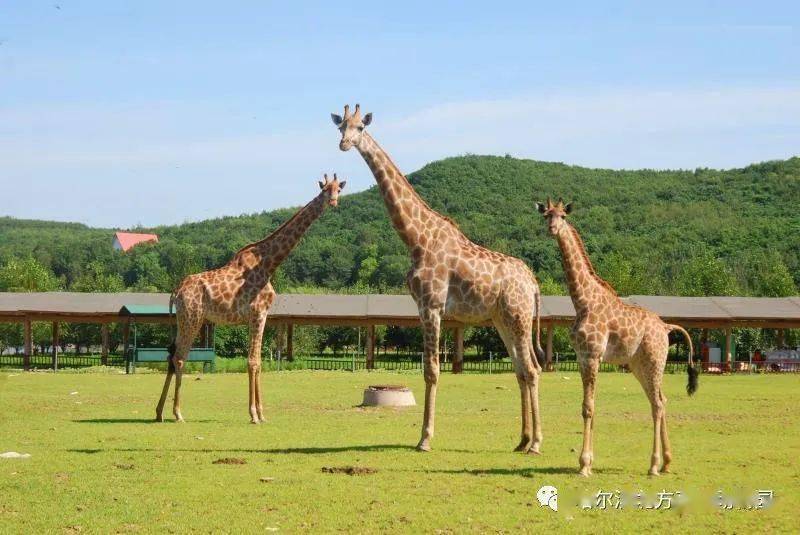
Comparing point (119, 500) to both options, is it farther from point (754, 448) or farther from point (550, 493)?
point (754, 448)

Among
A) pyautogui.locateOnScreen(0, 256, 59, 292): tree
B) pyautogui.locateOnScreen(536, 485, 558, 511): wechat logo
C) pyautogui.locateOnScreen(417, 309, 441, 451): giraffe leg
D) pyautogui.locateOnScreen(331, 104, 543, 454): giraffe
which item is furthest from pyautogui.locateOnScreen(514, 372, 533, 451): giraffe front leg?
pyautogui.locateOnScreen(0, 256, 59, 292): tree

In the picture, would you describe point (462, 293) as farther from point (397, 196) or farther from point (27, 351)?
point (27, 351)

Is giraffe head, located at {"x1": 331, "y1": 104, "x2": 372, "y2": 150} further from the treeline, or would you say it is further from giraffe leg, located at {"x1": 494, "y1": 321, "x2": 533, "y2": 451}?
the treeline

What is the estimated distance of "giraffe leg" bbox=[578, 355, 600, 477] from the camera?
13.1m

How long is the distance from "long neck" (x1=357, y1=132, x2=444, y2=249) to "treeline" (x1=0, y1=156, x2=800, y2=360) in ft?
193

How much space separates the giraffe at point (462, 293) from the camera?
1574 cm

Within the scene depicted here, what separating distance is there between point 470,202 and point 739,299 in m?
76.6

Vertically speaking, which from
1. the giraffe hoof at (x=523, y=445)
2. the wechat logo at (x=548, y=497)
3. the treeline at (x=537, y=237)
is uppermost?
the treeline at (x=537, y=237)

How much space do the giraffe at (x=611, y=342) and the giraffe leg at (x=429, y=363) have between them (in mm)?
2609

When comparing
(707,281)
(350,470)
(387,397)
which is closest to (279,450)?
(350,470)

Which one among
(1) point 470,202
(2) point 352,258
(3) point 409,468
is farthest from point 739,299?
(1) point 470,202

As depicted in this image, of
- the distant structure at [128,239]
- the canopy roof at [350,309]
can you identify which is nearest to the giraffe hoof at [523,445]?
the canopy roof at [350,309]

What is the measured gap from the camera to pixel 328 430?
18562 millimetres

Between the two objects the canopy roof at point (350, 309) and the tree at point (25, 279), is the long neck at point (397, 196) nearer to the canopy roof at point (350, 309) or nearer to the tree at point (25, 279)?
the canopy roof at point (350, 309)
